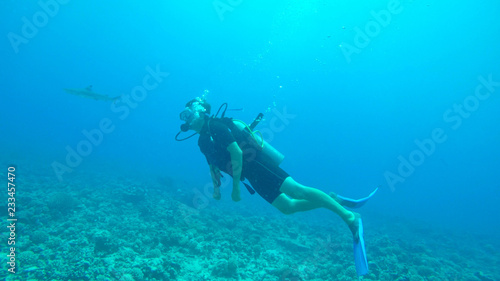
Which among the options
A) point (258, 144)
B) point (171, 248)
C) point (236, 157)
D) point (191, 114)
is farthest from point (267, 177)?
point (171, 248)

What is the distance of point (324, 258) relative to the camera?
9.45m

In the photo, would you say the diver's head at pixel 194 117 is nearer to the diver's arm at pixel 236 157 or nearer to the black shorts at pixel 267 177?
the diver's arm at pixel 236 157

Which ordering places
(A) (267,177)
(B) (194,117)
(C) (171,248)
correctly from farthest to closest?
1. (C) (171,248)
2. (B) (194,117)
3. (A) (267,177)

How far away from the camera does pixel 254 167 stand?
461 centimetres

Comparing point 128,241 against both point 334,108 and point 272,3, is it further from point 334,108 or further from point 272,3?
point 334,108

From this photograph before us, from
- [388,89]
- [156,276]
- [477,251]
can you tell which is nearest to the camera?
[156,276]

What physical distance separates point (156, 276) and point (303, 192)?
4398 mm

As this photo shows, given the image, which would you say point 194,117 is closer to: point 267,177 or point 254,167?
point 254,167

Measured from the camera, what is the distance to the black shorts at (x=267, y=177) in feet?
14.9

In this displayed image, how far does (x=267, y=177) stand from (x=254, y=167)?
304 mm

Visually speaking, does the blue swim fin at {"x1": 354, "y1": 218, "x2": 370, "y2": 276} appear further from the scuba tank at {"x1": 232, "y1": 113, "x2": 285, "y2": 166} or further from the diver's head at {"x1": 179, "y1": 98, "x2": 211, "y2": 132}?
the diver's head at {"x1": 179, "y1": 98, "x2": 211, "y2": 132}

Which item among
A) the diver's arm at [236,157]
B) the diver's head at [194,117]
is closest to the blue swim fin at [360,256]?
the diver's arm at [236,157]

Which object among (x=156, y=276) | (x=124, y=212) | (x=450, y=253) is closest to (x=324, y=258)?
(x=156, y=276)

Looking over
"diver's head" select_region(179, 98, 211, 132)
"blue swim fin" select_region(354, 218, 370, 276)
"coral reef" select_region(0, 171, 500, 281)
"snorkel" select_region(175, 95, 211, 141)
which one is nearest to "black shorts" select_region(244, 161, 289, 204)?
"diver's head" select_region(179, 98, 211, 132)
